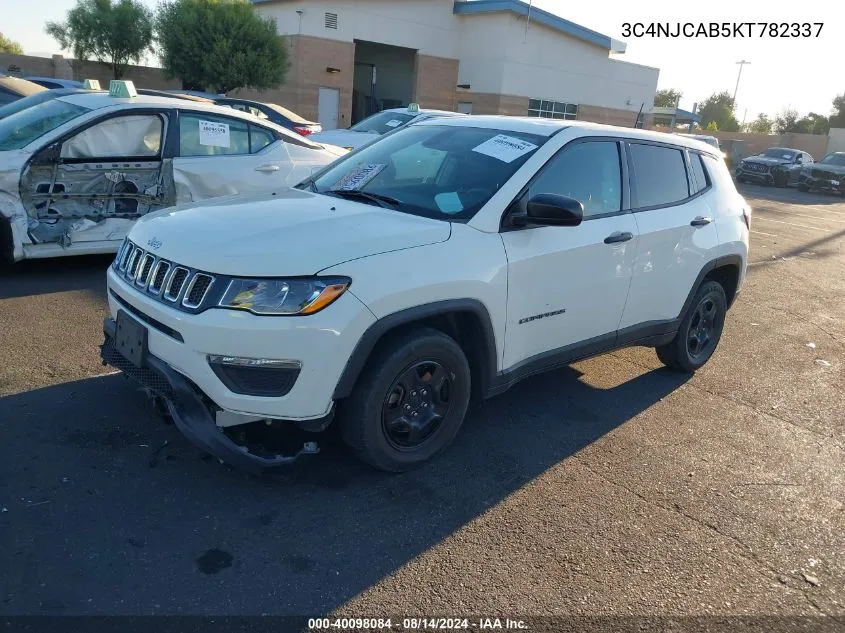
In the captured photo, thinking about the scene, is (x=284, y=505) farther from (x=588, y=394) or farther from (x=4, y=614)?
(x=588, y=394)

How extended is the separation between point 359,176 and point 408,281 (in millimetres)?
1300

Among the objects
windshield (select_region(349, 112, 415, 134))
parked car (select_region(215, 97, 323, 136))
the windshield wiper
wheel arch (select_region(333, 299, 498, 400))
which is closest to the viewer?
wheel arch (select_region(333, 299, 498, 400))

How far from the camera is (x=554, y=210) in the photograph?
3.66m

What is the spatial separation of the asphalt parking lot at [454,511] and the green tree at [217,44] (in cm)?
2146

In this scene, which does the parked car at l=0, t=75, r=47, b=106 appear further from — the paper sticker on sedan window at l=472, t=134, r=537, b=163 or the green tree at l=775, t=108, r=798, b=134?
the green tree at l=775, t=108, r=798, b=134

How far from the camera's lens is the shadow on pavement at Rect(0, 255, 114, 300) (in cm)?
622

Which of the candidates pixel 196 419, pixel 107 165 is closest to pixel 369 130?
pixel 107 165

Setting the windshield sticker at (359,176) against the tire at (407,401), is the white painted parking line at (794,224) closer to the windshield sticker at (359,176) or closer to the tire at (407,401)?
the windshield sticker at (359,176)

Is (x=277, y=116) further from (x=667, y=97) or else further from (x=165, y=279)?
(x=667, y=97)

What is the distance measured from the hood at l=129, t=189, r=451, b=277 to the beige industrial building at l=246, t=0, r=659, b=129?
88.4ft

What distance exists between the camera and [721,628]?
9.30 ft

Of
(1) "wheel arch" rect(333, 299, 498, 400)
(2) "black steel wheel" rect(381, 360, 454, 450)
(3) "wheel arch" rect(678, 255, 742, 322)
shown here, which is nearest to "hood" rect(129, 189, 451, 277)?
(1) "wheel arch" rect(333, 299, 498, 400)

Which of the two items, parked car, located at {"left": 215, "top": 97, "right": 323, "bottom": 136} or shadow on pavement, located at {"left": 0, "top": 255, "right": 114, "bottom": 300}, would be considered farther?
parked car, located at {"left": 215, "top": 97, "right": 323, "bottom": 136}

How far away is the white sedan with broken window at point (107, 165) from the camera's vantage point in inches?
245
